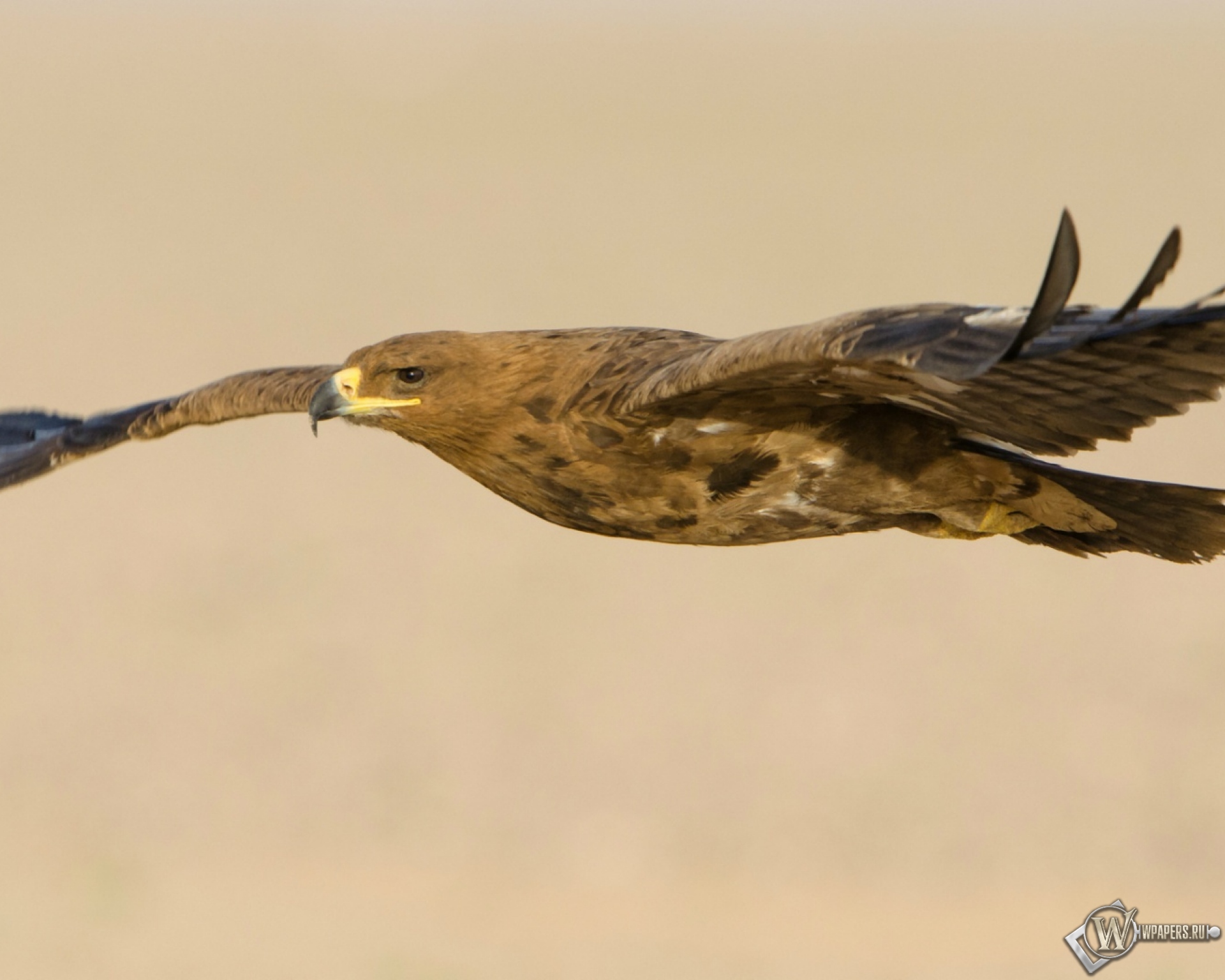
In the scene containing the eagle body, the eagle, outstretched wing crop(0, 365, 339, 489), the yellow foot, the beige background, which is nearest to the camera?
the eagle

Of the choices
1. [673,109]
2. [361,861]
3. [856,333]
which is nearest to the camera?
[856,333]

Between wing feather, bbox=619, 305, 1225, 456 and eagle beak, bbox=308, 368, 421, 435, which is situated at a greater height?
eagle beak, bbox=308, 368, 421, 435

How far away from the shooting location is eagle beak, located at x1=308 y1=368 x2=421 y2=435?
6961mm

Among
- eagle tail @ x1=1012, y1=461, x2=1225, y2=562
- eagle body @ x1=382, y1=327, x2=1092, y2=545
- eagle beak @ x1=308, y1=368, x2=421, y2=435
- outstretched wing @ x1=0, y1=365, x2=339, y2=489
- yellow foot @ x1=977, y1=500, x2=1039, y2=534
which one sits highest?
outstretched wing @ x1=0, y1=365, x2=339, y2=489

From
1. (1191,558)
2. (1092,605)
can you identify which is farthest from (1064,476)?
(1092,605)

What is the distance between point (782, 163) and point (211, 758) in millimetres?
26539

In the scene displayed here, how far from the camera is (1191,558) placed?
288 inches

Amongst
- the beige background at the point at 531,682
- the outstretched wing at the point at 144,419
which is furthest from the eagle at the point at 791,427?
the beige background at the point at 531,682

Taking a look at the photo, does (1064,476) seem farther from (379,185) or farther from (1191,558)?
(379,185)

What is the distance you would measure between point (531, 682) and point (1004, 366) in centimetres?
1132

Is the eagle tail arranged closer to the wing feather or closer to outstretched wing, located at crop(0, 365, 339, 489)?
the wing feather

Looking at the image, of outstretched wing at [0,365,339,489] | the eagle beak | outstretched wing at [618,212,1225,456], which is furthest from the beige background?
outstretched wing at [618,212,1225,456]

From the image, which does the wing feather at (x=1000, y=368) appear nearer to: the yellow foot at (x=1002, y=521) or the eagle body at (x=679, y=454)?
the eagle body at (x=679, y=454)

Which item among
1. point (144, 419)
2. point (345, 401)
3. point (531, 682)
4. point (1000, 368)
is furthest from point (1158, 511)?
point (531, 682)
